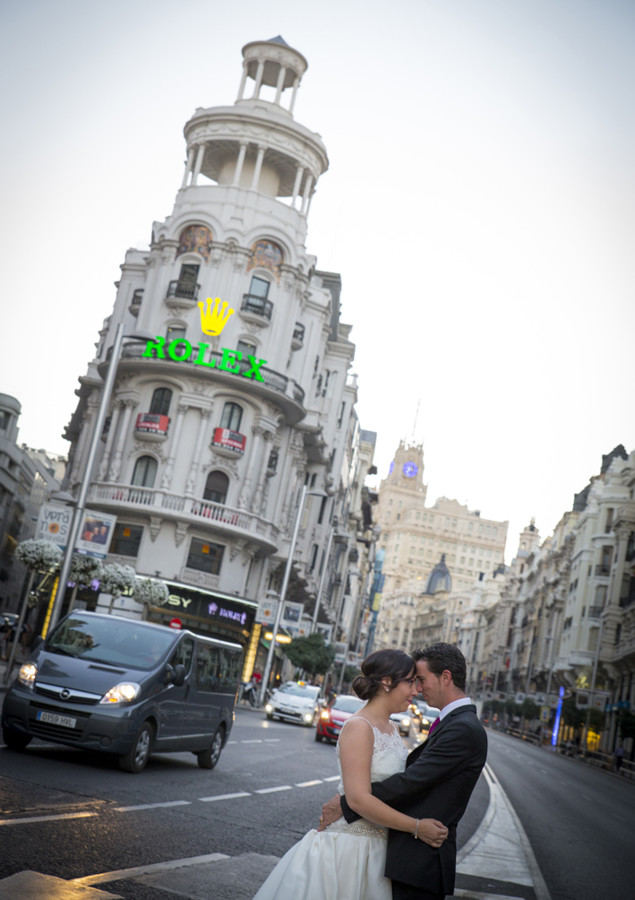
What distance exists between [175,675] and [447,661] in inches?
401

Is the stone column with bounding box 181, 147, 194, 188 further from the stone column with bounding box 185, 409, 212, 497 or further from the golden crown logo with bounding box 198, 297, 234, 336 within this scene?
the stone column with bounding box 185, 409, 212, 497

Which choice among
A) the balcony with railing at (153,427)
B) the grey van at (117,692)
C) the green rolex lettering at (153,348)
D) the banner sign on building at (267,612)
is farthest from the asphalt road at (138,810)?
the green rolex lettering at (153,348)

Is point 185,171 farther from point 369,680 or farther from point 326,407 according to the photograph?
point 369,680

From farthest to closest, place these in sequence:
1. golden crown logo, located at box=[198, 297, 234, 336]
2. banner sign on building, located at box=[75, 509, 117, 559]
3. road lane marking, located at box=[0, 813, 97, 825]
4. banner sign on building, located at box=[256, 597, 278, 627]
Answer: golden crown logo, located at box=[198, 297, 234, 336], banner sign on building, located at box=[256, 597, 278, 627], banner sign on building, located at box=[75, 509, 117, 559], road lane marking, located at box=[0, 813, 97, 825]

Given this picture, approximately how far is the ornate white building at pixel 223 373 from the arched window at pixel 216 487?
6cm

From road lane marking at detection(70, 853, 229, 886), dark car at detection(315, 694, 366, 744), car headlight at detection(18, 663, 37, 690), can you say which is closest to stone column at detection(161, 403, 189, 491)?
dark car at detection(315, 694, 366, 744)

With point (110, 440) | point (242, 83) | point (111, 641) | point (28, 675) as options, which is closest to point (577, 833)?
point (111, 641)

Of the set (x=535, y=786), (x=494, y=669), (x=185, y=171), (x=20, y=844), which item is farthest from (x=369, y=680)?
(x=494, y=669)

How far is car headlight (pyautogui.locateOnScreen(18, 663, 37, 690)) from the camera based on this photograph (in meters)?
13.4

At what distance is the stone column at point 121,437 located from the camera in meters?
48.9

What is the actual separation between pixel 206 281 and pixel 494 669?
355 feet

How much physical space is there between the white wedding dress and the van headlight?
913 centimetres

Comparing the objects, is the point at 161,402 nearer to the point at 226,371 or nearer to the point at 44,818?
the point at 226,371

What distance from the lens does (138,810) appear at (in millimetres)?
10477
